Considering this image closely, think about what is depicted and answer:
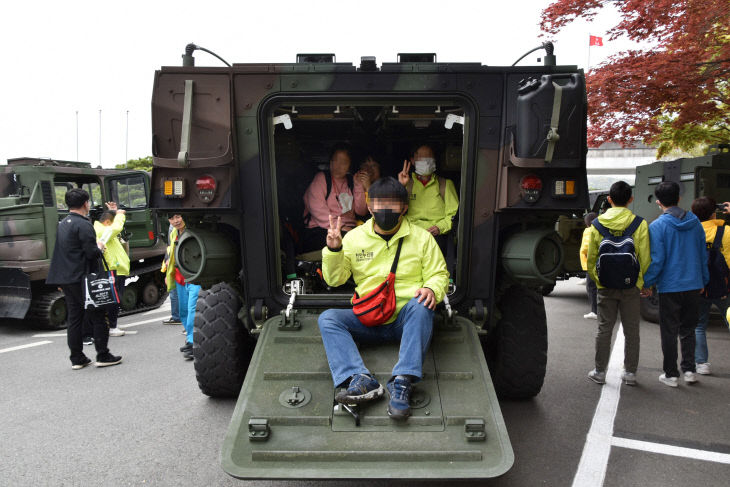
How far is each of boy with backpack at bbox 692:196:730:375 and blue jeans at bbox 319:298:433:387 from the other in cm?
338

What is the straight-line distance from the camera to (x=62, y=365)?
595 centimetres

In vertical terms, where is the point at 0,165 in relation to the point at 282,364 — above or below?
above

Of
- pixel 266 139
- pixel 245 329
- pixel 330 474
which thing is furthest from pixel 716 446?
pixel 266 139

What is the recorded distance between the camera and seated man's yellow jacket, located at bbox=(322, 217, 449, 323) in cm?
362

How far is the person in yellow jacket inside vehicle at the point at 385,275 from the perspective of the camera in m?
3.33

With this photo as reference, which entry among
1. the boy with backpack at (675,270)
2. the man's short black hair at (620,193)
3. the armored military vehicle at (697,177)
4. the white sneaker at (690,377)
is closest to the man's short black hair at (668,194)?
the boy with backpack at (675,270)

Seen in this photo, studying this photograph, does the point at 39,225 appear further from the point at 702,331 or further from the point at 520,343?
the point at 702,331

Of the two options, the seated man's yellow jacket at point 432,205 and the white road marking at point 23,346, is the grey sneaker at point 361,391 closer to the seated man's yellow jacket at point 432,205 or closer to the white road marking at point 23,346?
the seated man's yellow jacket at point 432,205

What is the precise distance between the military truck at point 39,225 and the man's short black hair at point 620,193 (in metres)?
7.58

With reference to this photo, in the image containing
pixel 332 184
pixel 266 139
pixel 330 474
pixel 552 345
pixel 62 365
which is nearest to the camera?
pixel 330 474

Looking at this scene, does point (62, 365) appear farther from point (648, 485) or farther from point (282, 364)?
point (648, 485)

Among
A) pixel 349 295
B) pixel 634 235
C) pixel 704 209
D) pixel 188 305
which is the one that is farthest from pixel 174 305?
pixel 704 209

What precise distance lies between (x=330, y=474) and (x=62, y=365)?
4.57 metres

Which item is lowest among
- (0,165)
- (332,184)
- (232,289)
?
(232,289)
